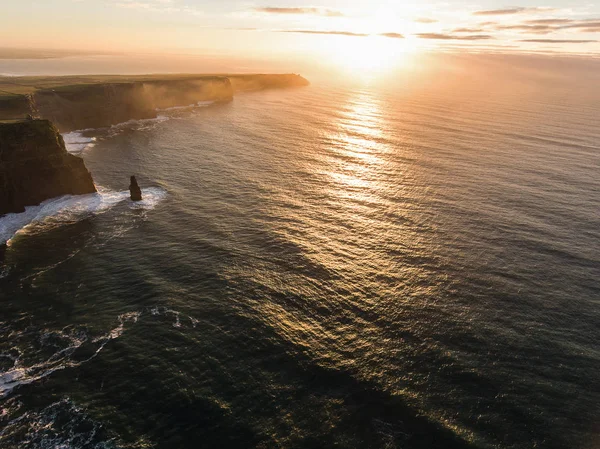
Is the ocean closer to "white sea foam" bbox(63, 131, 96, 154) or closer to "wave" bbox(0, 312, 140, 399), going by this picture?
"wave" bbox(0, 312, 140, 399)

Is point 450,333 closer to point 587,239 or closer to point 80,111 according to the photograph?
point 587,239

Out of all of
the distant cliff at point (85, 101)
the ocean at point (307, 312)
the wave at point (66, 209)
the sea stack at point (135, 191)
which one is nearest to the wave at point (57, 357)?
the ocean at point (307, 312)

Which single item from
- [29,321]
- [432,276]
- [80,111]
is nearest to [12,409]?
[29,321]

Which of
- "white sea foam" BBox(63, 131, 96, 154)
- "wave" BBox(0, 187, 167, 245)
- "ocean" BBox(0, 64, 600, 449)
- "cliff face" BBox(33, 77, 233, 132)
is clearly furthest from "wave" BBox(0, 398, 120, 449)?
"cliff face" BBox(33, 77, 233, 132)

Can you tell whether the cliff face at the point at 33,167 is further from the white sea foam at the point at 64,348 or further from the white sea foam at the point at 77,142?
the white sea foam at the point at 64,348

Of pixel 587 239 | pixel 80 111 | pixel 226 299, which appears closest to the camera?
pixel 226 299
